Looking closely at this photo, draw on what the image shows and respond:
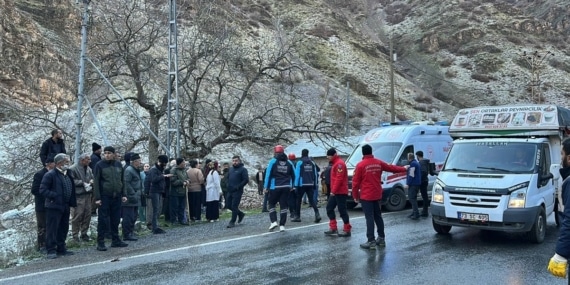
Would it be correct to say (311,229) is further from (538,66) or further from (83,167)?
(538,66)

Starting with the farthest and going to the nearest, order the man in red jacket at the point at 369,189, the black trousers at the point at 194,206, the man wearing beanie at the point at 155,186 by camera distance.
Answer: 1. the black trousers at the point at 194,206
2. the man wearing beanie at the point at 155,186
3. the man in red jacket at the point at 369,189

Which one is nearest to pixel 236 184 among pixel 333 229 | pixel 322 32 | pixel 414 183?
pixel 333 229

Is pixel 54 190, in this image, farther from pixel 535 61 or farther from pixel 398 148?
pixel 535 61

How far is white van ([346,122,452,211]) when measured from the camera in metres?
15.1

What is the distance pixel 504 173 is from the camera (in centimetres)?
941

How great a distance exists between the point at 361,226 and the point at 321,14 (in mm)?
59045

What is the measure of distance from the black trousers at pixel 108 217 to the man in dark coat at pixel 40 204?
102cm

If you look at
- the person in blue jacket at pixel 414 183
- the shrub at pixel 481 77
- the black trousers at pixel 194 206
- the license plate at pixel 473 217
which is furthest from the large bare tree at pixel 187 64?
the shrub at pixel 481 77

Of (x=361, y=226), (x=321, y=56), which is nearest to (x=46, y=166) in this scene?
(x=361, y=226)

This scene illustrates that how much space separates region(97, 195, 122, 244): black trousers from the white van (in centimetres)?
675

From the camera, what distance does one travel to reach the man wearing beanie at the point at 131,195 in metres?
10.5

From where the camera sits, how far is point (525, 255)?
329 inches

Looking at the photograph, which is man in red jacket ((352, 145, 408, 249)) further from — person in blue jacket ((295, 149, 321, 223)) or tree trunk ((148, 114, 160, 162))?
tree trunk ((148, 114, 160, 162))

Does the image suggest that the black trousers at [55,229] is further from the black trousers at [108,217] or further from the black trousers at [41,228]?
the black trousers at [108,217]
